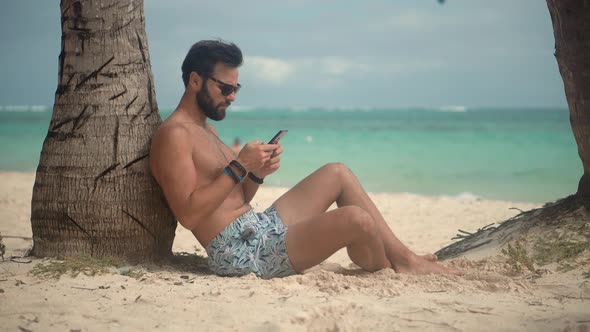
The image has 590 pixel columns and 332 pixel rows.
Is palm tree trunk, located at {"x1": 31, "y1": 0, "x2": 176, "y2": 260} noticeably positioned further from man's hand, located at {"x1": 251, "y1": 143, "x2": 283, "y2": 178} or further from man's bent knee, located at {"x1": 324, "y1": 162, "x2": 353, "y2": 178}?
man's bent knee, located at {"x1": 324, "y1": 162, "x2": 353, "y2": 178}

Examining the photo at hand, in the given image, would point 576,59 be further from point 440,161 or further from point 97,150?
point 440,161

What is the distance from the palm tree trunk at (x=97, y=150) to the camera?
180 inches

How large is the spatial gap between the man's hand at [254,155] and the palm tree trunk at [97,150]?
0.86m

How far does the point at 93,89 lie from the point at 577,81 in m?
3.91

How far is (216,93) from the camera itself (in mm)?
4570

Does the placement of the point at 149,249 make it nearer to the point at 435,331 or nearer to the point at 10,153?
the point at 435,331

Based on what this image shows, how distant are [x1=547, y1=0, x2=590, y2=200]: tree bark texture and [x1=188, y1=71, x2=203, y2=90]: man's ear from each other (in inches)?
121

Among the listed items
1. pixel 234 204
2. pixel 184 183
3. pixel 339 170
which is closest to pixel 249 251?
pixel 234 204

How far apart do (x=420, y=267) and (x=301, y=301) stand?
3.81 ft

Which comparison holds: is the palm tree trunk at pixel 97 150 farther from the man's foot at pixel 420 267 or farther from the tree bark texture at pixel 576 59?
the tree bark texture at pixel 576 59

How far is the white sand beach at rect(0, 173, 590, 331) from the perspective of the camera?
3512 millimetres

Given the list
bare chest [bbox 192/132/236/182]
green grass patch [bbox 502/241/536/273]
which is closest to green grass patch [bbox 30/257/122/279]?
bare chest [bbox 192/132/236/182]

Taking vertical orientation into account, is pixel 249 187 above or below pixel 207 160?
below

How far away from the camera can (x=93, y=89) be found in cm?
466
